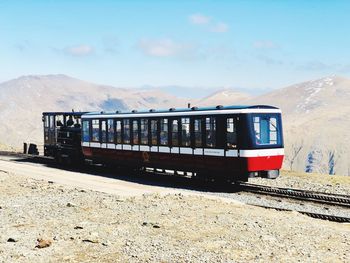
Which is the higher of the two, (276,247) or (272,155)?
(272,155)

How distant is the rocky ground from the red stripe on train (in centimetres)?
365

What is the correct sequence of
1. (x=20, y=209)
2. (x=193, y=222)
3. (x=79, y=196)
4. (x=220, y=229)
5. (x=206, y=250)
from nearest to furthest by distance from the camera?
1. (x=206, y=250)
2. (x=220, y=229)
3. (x=193, y=222)
4. (x=20, y=209)
5. (x=79, y=196)

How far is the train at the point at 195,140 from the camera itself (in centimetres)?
2175

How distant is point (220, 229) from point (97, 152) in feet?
64.2

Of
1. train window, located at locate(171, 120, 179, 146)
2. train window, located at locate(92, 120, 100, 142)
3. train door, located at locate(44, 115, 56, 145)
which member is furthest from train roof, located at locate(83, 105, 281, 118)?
train door, located at locate(44, 115, 56, 145)

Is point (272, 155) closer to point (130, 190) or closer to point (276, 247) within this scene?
point (130, 190)

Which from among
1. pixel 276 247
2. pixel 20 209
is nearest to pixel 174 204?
pixel 20 209

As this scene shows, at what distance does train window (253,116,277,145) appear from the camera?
2191 cm

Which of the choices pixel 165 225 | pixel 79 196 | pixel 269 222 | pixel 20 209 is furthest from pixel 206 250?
pixel 79 196

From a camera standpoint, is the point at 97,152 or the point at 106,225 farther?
the point at 97,152

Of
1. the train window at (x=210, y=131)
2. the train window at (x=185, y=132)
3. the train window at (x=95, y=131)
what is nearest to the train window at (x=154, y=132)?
the train window at (x=185, y=132)

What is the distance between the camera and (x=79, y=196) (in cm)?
1956

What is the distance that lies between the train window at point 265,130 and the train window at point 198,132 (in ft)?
9.51

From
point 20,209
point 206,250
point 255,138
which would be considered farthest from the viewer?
point 255,138
